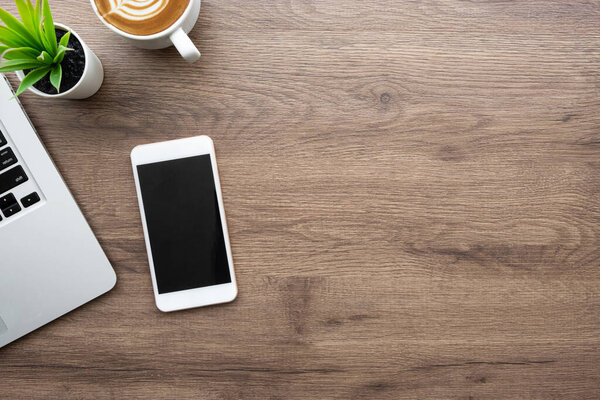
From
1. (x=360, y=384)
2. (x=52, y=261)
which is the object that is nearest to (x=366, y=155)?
(x=360, y=384)

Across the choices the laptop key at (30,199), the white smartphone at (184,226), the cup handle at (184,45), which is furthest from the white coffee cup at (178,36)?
the laptop key at (30,199)

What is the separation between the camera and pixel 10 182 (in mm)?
650

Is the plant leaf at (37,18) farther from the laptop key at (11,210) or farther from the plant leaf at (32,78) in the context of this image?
the laptop key at (11,210)

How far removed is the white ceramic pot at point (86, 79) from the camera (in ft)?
2.10

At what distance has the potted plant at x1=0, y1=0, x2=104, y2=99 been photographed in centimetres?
59

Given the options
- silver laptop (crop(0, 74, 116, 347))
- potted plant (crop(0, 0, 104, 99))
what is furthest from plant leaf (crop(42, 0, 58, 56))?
silver laptop (crop(0, 74, 116, 347))

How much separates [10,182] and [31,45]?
0.57 feet

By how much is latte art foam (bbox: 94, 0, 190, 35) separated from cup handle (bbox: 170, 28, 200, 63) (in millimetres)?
15

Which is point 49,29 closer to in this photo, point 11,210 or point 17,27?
point 17,27

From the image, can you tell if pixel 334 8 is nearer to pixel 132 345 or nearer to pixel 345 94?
pixel 345 94

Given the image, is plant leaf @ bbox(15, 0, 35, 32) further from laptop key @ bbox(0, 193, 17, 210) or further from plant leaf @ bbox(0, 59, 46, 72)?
laptop key @ bbox(0, 193, 17, 210)

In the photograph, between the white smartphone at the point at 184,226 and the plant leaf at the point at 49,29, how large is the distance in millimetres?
164

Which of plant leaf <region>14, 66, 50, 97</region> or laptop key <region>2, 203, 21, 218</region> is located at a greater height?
plant leaf <region>14, 66, 50, 97</region>

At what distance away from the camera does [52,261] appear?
27.0 inches
